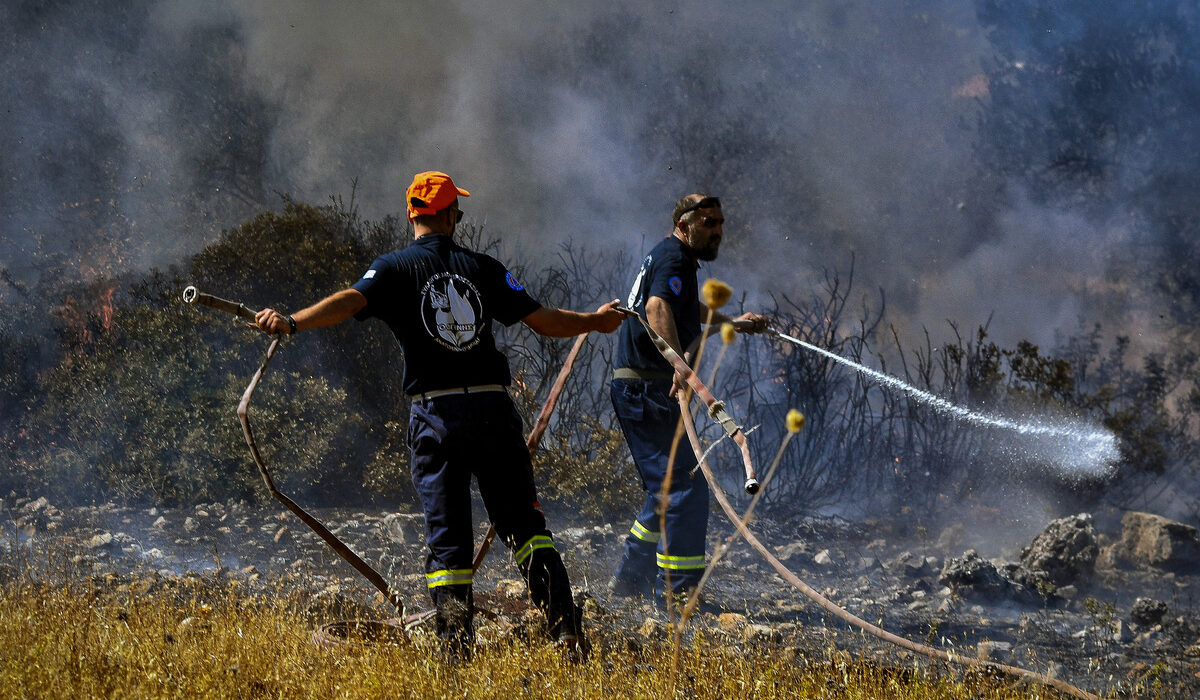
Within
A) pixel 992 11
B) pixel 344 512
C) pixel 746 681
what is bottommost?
pixel 746 681

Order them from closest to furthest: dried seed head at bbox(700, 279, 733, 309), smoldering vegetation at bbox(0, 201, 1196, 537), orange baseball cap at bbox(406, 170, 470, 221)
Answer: dried seed head at bbox(700, 279, 733, 309)
orange baseball cap at bbox(406, 170, 470, 221)
smoldering vegetation at bbox(0, 201, 1196, 537)

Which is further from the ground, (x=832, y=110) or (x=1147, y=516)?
(x=832, y=110)

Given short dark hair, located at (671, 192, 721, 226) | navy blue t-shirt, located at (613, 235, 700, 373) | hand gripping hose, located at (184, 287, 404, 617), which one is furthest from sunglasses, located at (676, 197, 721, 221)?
hand gripping hose, located at (184, 287, 404, 617)

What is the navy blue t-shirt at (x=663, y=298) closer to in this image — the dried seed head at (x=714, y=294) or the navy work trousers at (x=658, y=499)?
the navy work trousers at (x=658, y=499)

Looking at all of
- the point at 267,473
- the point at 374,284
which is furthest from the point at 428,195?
the point at 267,473

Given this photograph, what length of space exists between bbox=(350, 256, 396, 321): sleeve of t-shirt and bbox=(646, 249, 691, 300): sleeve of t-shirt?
64.6 inches

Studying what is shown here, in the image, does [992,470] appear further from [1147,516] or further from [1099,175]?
[1099,175]

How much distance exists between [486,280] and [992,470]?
18.2 ft

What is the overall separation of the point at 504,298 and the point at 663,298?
49.4 inches

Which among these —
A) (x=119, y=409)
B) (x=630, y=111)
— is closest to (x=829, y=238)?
(x=630, y=111)

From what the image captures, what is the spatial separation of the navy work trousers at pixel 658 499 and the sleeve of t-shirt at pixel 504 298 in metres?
1.32

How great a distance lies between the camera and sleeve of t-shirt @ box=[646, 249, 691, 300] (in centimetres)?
461

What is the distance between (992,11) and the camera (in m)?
9.13

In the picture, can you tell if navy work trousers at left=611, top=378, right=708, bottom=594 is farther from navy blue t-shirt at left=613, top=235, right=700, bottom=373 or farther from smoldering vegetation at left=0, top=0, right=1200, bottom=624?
smoldering vegetation at left=0, top=0, right=1200, bottom=624
